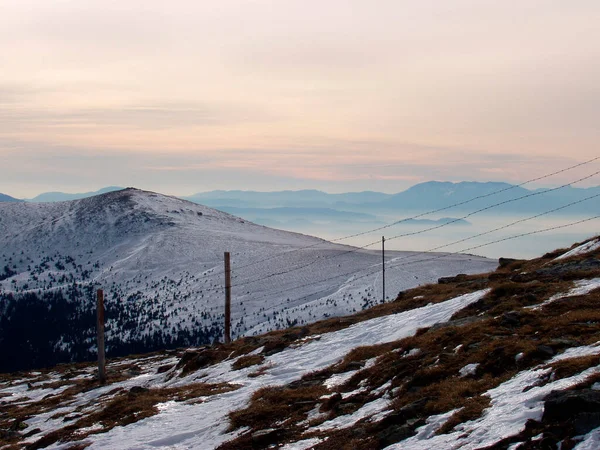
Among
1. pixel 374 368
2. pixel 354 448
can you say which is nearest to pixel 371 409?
pixel 354 448

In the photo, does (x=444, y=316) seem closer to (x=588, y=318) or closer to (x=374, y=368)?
(x=374, y=368)

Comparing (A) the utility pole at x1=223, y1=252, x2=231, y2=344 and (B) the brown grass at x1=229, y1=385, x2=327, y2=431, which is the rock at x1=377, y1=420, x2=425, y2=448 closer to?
(B) the brown grass at x1=229, y1=385, x2=327, y2=431

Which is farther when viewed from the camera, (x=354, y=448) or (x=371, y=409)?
(x=371, y=409)

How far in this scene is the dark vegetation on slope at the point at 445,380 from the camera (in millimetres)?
14695

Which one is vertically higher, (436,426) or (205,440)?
(436,426)

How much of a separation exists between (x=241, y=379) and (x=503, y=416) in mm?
17161

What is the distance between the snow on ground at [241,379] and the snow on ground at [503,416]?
12.1ft

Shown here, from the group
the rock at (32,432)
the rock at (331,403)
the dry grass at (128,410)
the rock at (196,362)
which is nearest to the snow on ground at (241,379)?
the dry grass at (128,410)

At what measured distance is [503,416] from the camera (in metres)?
13.6

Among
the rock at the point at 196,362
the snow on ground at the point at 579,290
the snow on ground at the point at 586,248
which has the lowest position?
the rock at the point at 196,362

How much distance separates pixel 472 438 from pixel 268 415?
863 centimetres

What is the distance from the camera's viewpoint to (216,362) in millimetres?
37250

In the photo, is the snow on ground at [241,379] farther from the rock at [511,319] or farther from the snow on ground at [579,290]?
the rock at [511,319]

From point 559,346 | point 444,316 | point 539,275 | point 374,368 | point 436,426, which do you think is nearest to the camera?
point 436,426
